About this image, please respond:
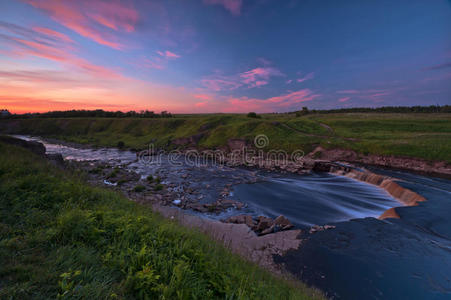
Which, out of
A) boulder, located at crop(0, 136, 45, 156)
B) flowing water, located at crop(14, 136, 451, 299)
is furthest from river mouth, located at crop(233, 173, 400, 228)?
boulder, located at crop(0, 136, 45, 156)

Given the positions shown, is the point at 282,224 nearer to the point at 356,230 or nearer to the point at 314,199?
the point at 356,230

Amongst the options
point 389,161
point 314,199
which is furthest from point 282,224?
point 389,161

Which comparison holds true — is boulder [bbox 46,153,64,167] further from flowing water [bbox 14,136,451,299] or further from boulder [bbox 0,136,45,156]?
flowing water [bbox 14,136,451,299]

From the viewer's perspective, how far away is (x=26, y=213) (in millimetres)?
5207

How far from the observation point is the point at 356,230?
40.5ft

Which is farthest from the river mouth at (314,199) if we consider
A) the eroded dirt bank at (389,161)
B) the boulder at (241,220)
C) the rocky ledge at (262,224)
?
the eroded dirt bank at (389,161)

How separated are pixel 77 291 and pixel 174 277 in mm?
1516

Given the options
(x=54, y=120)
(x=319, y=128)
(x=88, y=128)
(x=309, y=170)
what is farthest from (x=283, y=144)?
(x=54, y=120)

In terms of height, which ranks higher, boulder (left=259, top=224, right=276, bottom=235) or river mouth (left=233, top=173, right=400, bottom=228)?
boulder (left=259, top=224, right=276, bottom=235)

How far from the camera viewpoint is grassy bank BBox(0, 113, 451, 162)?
31394 mm

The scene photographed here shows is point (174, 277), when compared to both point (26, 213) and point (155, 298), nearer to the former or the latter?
point (155, 298)

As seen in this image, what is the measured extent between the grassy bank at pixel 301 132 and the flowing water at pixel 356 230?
31.3 feet

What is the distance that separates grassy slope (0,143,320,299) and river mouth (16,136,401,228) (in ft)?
31.4

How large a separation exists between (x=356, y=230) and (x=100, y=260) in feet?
47.4
